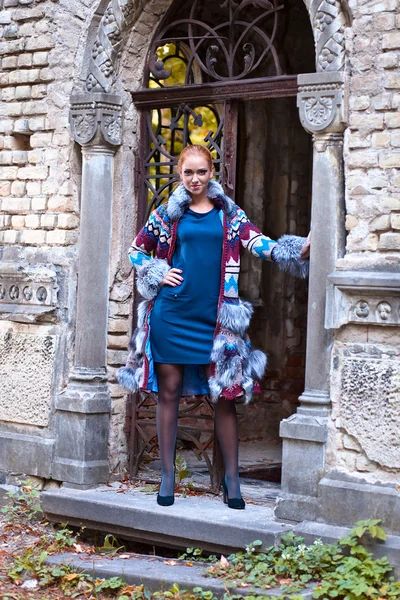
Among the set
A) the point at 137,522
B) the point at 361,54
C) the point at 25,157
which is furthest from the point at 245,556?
the point at 25,157

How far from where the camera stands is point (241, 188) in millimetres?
9086

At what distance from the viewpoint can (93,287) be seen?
671 cm

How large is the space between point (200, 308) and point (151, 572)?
1.55m

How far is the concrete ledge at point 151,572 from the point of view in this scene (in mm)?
5062

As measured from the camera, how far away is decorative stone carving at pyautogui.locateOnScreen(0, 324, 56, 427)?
6.79 metres

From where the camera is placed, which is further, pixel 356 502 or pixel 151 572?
pixel 151 572

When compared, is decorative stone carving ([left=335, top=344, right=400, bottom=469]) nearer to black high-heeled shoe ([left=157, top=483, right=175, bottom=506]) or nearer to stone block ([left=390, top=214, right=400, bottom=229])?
stone block ([left=390, top=214, right=400, bottom=229])

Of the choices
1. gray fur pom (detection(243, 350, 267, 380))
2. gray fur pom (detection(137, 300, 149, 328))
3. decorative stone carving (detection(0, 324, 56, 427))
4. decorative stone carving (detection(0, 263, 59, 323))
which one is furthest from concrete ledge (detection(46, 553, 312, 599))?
decorative stone carving (detection(0, 263, 59, 323))

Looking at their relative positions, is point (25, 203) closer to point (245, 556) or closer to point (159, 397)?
point (159, 397)

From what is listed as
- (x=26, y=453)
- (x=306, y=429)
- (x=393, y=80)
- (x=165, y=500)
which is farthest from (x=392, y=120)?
(x=26, y=453)

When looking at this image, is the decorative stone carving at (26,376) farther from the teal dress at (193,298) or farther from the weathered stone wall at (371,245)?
the weathered stone wall at (371,245)

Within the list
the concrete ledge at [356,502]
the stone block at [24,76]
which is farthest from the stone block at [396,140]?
the stone block at [24,76]

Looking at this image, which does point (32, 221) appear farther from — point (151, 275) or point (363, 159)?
point (363, 159)

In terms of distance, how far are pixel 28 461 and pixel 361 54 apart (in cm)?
352
